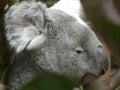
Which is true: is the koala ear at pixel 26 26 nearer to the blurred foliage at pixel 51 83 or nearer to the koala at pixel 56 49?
the koala at pixel 56 49

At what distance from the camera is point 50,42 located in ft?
7.85

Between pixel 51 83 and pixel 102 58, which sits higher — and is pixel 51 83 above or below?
above

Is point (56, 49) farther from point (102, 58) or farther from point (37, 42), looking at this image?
point (102, 58)

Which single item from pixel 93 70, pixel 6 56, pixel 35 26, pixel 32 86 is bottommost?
pixel 93 70

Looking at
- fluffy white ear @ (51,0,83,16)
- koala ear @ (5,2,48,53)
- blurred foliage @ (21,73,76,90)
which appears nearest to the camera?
blurred foliage @ (21,73,76,90)

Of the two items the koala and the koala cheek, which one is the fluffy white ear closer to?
the koala

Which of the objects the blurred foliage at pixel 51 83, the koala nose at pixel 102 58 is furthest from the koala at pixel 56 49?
the blurred foliage at pixel 51 83

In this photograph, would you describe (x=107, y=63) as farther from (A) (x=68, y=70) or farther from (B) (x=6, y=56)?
(B) (x=6, y=56)

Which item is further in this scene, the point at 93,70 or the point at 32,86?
the point at 93,70

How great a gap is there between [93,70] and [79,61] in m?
0.12

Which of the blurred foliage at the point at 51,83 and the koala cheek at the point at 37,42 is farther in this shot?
the koala cheek at the point at 37,42

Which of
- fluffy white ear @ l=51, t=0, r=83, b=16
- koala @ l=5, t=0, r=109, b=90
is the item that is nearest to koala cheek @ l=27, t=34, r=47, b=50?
koala @ l=5, t=0, r=109, b=90

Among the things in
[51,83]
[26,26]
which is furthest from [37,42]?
[51,83]

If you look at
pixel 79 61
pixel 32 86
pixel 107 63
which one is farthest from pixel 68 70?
pixel 32 86
